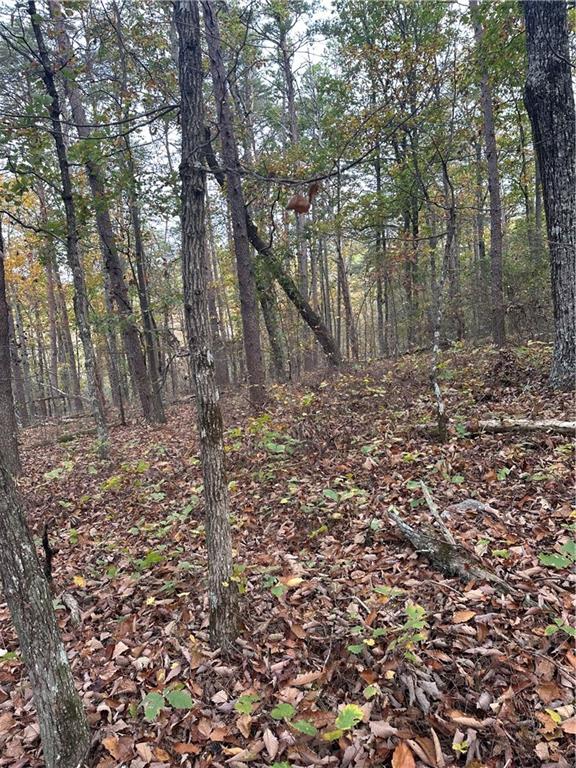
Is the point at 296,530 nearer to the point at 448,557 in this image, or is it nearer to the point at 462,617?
the point at 448,557

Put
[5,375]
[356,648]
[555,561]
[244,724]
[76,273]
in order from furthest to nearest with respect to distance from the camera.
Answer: [5,375] < [76,273] < [555,561] < [356,648] < [244,724]

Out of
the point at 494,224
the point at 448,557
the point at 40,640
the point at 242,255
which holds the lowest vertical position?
the point at 448,557

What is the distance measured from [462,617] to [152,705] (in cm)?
211

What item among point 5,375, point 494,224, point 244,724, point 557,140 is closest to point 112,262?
point 5,375

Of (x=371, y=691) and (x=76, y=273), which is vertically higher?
(x=76, y=273)

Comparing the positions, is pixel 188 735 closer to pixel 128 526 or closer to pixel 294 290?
pixel 128 526

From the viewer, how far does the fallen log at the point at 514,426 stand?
501 centimetres

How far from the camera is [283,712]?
2561mm

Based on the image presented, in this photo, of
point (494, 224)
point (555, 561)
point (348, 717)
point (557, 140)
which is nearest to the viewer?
point (348, 717)

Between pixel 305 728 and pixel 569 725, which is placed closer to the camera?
pixel 569 725

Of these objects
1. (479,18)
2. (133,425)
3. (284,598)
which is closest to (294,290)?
(133,425)

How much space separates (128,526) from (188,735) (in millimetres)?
3313

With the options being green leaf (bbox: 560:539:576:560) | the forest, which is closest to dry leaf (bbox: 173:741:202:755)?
the forest

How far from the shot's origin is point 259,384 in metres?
9.67
